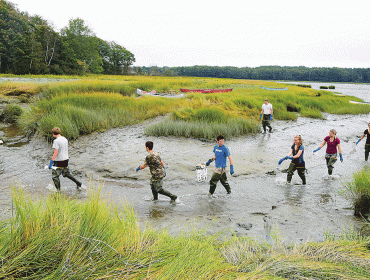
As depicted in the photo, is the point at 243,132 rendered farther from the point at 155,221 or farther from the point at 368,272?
the point at 368,272

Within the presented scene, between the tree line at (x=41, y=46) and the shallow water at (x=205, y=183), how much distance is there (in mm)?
44295

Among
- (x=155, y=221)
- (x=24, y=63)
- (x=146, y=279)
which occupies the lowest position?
(x=155, y=221)

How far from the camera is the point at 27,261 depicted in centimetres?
255

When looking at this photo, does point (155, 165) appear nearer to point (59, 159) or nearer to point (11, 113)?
point (59, 159)

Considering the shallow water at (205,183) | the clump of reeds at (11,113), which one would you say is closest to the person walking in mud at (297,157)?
the shallow water at (205,183)

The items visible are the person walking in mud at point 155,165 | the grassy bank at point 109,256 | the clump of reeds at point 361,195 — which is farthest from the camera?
the person walking in mud at point 155,165

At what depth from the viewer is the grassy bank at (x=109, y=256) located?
2.62 meters

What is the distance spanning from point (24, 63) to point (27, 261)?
57.8m

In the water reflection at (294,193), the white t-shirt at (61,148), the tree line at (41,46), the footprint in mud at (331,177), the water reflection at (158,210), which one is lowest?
the water reflection at (158,210)

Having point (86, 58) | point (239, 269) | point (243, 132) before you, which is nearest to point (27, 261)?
point (239, 269)

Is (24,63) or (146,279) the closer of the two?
(146,279)

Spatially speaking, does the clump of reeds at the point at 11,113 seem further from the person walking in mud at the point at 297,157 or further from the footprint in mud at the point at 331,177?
the footprint in mud at the point at 331,177

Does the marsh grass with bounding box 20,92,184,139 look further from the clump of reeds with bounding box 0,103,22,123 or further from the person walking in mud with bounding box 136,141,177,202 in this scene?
the person walking in mud with bounding box 136,141,177,202

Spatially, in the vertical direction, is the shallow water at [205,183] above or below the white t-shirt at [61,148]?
below
